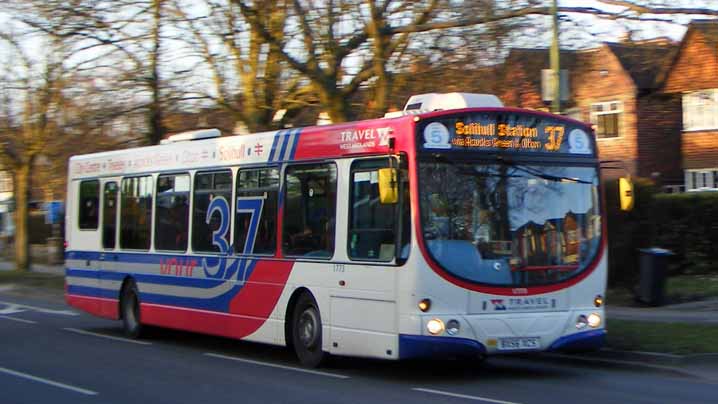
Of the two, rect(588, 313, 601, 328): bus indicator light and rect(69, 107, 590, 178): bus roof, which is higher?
rect(69, 107, 590, 178): bus roof

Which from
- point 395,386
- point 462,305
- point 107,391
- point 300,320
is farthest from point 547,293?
point 107,391

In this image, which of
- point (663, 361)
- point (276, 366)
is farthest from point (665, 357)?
point (276, 366)

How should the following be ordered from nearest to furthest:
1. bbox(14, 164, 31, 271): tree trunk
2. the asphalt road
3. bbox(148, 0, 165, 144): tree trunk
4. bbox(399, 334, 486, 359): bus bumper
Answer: the asphalt road < bbox(399, 334, 486, 359): bus bumper < bbox(148, 0, 165, 144): tree trunk < bbox(14, 164, 31, 271): tree trunk

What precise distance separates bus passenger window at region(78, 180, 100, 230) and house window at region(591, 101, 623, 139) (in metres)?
23.5

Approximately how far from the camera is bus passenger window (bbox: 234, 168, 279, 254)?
44.9 feet

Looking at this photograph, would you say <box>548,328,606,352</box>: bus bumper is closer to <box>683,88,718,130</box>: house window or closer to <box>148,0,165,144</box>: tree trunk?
<box>148,0,165,144</box>: tree trunk

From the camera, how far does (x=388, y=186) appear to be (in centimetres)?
1088

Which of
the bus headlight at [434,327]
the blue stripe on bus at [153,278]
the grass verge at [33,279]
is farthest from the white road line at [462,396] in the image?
the grass verge at [33,279]

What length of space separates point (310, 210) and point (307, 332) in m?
1.51

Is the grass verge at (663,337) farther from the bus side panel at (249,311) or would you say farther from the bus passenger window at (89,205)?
the bus passenger window at (89,205)

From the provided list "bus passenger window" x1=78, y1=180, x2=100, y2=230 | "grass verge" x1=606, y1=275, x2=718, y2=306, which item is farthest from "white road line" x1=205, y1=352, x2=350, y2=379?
"grass verge" x1=606, y1=275, x2=718, y2=306

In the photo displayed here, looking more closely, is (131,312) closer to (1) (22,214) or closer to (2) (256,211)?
(2) (256,211)

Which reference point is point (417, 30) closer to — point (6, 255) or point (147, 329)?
point (147, 329)

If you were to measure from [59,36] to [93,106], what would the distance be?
111 inches
